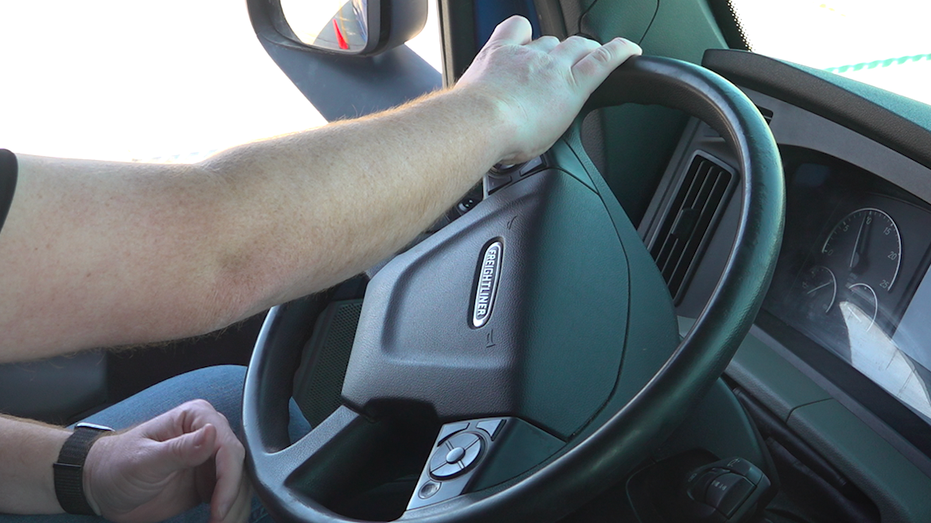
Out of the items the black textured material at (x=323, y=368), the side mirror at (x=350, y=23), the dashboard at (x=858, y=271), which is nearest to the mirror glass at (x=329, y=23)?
the side mirror at (x=350, y=23)

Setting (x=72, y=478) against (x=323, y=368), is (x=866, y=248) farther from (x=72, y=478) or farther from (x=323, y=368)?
(x=72, y=478)

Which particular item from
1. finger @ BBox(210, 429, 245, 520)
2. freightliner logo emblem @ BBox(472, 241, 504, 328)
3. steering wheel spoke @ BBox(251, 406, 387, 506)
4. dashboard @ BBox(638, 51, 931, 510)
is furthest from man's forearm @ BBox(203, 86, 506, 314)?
dashboard @ BBox(638, 51, 931, 510)

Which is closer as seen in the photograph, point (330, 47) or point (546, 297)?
point (546, 297)

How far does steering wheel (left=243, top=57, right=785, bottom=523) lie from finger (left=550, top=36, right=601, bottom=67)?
0.06m

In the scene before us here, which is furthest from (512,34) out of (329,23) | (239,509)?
(329,23)

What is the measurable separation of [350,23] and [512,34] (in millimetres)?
1111

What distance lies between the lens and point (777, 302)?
1383mm

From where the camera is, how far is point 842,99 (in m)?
1.20

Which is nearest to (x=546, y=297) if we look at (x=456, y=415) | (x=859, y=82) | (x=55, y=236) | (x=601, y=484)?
(x=456, y=415)

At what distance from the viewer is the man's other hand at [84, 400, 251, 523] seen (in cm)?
106

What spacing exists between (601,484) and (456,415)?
0.84 feet

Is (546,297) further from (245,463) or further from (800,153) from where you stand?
(800,153)

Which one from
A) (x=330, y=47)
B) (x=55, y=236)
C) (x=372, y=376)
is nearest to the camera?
(x=55, y=236)

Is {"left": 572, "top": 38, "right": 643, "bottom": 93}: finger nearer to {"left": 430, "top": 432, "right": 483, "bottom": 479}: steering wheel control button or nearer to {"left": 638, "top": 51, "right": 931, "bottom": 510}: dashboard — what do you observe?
{"left": 638, "top": 51, "right": 931, "bottom": 510}: dashboard
